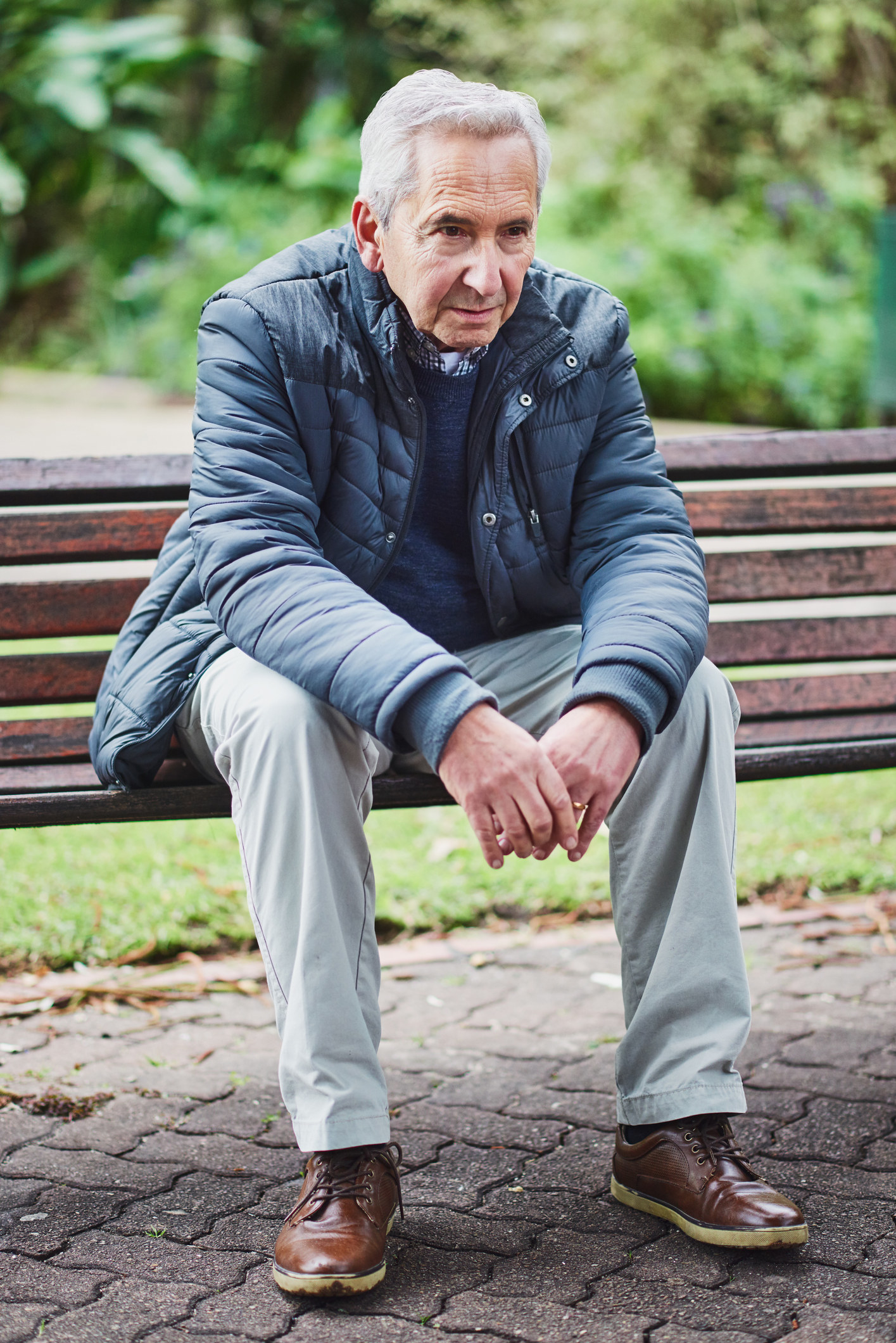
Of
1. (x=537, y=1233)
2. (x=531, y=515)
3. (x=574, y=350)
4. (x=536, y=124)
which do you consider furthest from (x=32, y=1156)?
(x=536, y=124)

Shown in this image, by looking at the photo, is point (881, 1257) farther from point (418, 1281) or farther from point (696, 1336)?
point (418, 1281)

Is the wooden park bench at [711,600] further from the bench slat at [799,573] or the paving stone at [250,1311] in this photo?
the paving stone at [250,1311]

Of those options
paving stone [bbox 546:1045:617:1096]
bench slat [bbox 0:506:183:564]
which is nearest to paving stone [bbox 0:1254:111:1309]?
paving stone [bbox 546:1045:617:1096]

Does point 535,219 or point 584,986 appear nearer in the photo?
point 535,219

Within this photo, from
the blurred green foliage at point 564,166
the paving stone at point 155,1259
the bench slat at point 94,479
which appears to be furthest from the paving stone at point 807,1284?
the blurred green foliage at point 564,166

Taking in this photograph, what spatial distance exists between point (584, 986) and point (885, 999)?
25.9 inches

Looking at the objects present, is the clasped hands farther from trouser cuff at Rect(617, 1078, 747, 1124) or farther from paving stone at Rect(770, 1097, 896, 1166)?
paving stone at Rect(770, 1097, 896, 1166)

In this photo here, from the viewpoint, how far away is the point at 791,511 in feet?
10.1

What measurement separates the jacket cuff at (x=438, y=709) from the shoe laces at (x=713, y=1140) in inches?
27.9

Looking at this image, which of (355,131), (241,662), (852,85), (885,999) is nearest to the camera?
(241,662)

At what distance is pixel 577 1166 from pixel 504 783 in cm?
83

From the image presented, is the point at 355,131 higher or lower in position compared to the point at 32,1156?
higher

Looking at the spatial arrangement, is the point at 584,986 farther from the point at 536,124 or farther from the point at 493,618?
the point at 536,124

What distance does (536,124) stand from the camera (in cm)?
229
